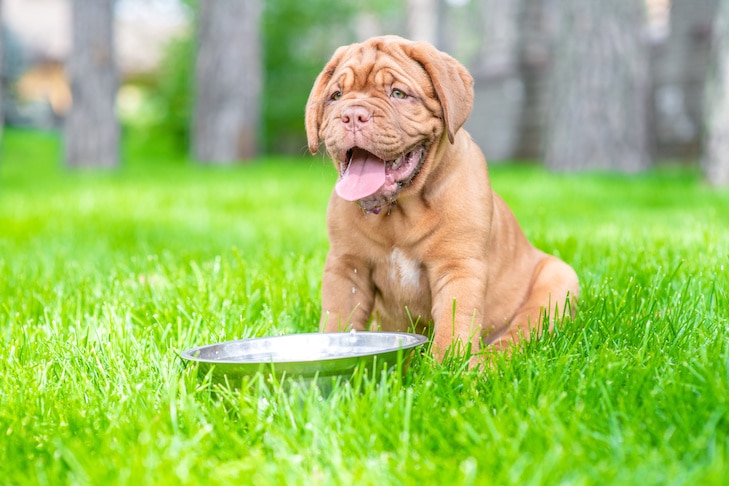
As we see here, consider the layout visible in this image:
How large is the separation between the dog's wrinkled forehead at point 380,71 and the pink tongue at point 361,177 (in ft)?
0.73

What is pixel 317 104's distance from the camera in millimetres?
2865

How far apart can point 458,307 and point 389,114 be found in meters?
0.65

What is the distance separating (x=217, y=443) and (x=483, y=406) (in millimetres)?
638

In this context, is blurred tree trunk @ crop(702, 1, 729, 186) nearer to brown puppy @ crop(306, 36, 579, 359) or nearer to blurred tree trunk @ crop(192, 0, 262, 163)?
brown puppy @ crop(306, 36, 579, 359)

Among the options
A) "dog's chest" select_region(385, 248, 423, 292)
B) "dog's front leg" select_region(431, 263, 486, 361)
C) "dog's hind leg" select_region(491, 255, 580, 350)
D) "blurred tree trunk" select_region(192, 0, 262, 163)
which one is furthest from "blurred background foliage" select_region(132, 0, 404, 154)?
"dog's front leg" select_region(431, 263, 486, 361)

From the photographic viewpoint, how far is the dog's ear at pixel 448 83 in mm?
2602

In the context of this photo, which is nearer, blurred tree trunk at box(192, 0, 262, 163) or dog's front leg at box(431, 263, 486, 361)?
dog's front leg at box(431, 263, 486, 361)

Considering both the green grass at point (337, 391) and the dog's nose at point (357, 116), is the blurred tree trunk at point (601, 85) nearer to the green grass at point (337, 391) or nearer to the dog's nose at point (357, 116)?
the green grass at point (337, 391)

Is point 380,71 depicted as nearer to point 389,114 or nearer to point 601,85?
point 389,114

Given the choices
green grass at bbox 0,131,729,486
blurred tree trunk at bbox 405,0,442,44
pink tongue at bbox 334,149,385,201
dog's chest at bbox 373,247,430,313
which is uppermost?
blurred tree trunk at bbox 405,0,442,44

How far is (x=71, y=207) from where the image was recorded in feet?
22.2

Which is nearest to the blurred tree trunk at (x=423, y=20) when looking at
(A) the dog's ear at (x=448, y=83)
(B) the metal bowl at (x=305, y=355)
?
(A) the dog's ear at (x=448, y=83)

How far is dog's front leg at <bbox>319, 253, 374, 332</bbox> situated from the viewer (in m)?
2.81

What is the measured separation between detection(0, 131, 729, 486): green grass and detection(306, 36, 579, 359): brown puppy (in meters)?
0.30
